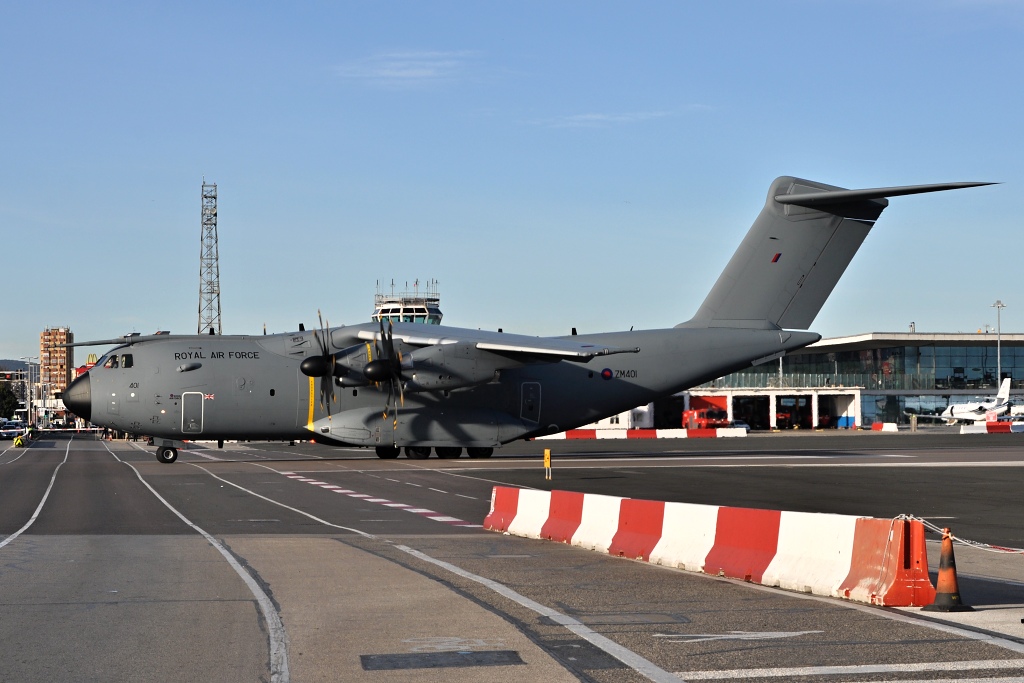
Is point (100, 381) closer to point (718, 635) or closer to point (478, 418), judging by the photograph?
point (478, 418)

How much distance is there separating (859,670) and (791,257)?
35.0m

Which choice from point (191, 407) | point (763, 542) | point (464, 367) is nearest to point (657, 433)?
point (464, 367)

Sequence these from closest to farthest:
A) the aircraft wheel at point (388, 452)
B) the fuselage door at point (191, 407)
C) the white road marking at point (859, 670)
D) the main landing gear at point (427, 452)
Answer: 1. the white road marking at point (859, 670)
2. the fuselage door at point (191, 407)
3. the main landing gear at point (427, 452)
4. the aircraft wheel at point (388, 452)

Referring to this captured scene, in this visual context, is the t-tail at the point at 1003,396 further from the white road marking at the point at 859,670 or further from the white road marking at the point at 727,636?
the white road marking at the point at 859,670

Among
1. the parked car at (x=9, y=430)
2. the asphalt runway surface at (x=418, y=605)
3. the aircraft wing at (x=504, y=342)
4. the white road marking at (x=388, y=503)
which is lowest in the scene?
the parked car at (x=9, y=430)

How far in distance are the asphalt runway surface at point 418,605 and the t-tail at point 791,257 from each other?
18.2 meters

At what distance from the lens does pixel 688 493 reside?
25531 millimetres

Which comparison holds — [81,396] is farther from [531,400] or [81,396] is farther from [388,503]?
[388,503]

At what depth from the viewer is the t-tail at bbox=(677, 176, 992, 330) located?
40.8 m

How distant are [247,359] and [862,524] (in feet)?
105

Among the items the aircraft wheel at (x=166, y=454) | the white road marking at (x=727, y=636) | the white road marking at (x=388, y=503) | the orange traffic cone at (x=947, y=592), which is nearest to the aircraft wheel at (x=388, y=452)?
the aircraft wheel at (x=166, y=454)

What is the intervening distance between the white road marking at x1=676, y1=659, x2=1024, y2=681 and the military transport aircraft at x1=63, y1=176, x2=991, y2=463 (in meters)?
29.1

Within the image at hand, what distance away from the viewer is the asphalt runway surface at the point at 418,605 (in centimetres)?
780

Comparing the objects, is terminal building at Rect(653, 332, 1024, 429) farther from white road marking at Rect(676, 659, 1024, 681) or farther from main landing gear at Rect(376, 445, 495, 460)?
white road marking at Rect(676, 659, 1024, 681)
